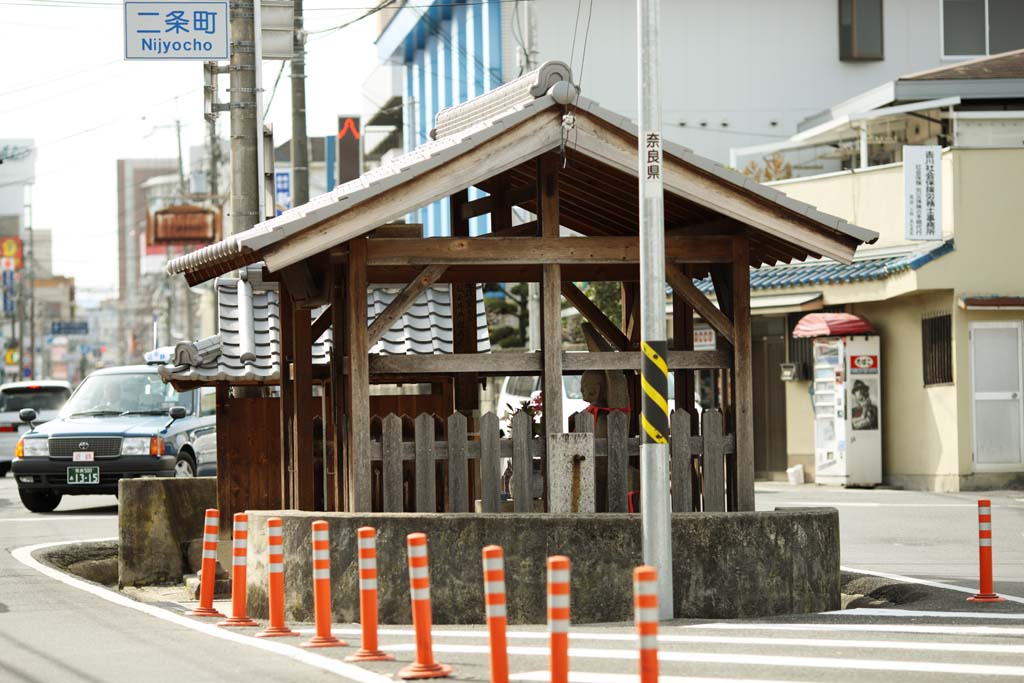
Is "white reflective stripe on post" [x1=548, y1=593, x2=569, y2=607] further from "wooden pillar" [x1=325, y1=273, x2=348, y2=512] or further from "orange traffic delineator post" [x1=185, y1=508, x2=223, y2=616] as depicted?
"wooden pillar" [x1=325, y1=273, x2=348, y2=512]

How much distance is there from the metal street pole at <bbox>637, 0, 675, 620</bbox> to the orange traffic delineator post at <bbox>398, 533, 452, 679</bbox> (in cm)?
232

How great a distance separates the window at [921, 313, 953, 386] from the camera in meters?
25.2

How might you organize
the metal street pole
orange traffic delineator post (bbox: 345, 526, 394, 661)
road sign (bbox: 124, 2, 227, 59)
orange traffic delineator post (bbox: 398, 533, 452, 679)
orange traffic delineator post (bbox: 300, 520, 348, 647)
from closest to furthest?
orange traffic delineator post (bbox: 398, 533, 452, 679) → orange traffic delineator post (bbox: 345, 526, 394, 661) → orange traffic delineator post (bbox: 300, 520, 348, 647) → the metal street pole → road sign (bbox: 124, 2, 227, 59)

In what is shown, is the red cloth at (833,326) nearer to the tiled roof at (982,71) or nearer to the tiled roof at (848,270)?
the tiled roof at (848,270)

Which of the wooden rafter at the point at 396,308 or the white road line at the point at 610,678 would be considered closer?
the white road line at the point at 610,678

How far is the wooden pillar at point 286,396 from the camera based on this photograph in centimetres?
1445

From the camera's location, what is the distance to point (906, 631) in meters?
10.6

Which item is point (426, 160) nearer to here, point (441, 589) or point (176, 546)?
point (441, 589)

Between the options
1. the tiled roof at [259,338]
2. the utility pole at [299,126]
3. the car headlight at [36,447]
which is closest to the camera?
the tiled roof at [259,338]

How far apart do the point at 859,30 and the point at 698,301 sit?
25.8 metres

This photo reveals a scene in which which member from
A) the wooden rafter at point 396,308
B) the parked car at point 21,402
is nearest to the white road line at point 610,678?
the wooden rafter at point 396,308

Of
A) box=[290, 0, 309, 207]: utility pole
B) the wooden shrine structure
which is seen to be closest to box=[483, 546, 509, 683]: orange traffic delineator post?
the wooden shrine structure

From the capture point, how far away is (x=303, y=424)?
1341 centimetres

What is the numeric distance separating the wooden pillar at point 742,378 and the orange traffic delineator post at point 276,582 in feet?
12.2
